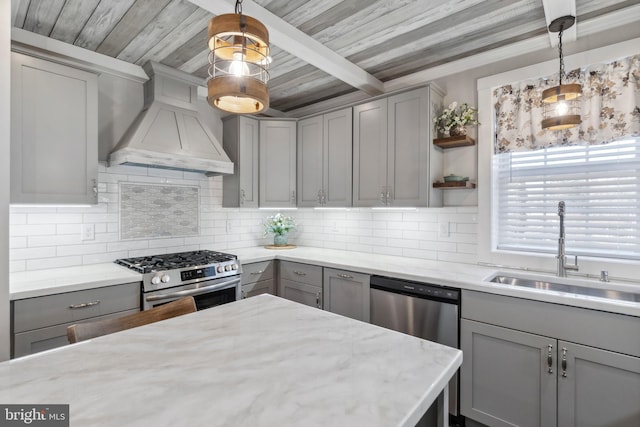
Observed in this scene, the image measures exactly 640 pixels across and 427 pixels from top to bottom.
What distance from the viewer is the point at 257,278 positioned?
118 inches

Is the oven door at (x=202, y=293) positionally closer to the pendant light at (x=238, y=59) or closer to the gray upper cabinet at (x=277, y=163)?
the gray upper cabinet at (x=277, y=163)

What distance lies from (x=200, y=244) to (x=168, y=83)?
1488 mm

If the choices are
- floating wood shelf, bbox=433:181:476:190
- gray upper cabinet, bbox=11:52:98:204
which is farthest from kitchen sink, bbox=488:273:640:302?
gray upper cabinet, bbox=11:52:98:204

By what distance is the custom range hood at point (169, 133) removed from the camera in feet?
8.00

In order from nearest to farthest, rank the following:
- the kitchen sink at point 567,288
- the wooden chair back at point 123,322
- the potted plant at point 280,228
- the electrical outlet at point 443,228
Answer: the wooden chair back at point 123,322, the kitchen sink at point 567,288, the electrical outlet at point 443,228, the potted plant at point 280,228

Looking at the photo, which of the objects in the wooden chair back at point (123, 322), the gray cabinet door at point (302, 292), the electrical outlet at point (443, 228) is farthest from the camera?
the gray cabinet door at point (302, 292)

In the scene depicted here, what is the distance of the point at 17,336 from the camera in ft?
5.74

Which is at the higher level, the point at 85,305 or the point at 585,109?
the point at 585,109

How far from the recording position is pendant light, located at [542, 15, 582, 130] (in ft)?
5.61

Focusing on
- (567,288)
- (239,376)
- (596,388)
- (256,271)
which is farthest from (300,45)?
(596,388)

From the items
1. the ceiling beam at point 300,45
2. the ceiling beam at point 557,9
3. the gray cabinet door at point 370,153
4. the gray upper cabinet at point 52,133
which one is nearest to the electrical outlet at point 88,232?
the gray upper cabinet at point 52,133

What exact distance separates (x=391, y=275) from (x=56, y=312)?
6.89 feet

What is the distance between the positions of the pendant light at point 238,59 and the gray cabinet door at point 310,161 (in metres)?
2.02

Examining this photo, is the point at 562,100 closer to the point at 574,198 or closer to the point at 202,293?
the point at 574,198
